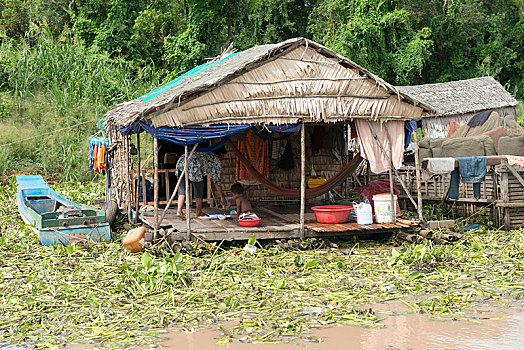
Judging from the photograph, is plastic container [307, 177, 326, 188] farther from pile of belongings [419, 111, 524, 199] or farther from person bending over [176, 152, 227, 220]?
person bending over [176, 152, 227, 220]

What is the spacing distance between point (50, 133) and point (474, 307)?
15.0m

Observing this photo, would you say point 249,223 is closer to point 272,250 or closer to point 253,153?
point 272,250

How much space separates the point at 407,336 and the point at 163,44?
21.3 m

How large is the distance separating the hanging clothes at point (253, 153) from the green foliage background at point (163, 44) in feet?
13.4

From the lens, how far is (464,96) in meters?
21.8

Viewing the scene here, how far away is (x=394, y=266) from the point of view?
7.14 meters

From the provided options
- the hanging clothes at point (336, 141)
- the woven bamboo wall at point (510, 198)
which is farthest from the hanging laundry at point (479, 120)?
the woven bamboo wall at point (510, 198)

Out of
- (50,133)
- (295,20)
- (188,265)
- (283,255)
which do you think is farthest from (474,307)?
(295,20)

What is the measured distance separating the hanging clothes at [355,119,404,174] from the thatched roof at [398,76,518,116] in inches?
493

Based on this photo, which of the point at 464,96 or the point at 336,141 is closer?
the point at 336,141

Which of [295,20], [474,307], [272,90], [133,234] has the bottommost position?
[474,307]

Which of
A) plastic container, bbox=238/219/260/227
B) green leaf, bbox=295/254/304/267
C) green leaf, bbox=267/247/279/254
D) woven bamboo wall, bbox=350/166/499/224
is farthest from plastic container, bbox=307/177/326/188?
green leaf, bbox=295/254/304/267

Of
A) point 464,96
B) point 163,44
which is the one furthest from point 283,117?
point 163,44

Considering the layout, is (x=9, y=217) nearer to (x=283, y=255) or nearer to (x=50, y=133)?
(x=50, y=133)
